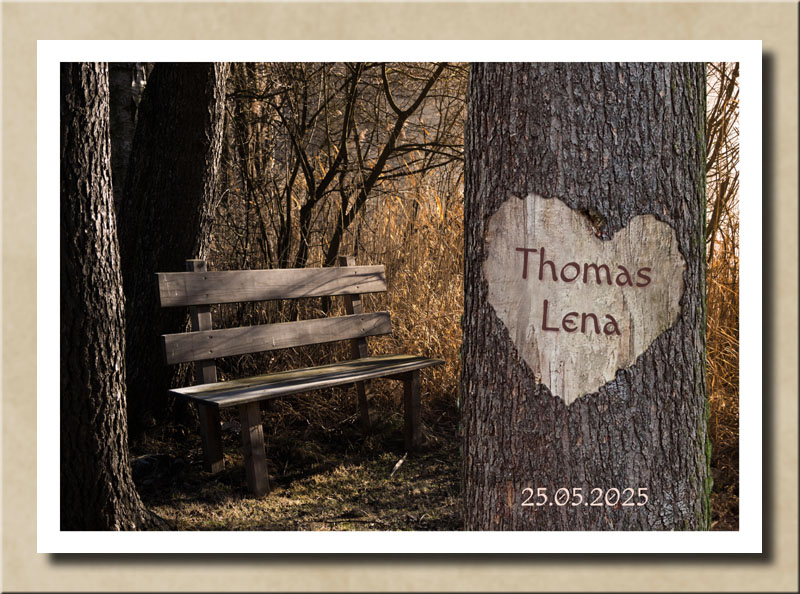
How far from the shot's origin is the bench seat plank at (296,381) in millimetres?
2531

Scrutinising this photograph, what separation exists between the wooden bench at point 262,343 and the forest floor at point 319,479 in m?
0.12

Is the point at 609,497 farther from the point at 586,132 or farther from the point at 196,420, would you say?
the point at 196,420

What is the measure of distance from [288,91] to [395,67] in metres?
0.74

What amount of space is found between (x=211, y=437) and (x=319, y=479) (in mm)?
524

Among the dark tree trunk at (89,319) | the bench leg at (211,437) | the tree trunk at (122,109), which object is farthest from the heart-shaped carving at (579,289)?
the tree trunk at (122,109)

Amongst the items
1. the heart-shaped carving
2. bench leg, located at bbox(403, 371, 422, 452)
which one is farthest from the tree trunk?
the heart-shaped carving

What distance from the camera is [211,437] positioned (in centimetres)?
283

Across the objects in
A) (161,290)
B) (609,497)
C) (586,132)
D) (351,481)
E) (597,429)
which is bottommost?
(351,481)

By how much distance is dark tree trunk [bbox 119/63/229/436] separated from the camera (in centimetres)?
326

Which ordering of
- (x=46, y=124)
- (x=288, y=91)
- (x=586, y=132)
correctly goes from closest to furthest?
(x=586, y=132) < (x=46, y=124) < (x=288, y=91)

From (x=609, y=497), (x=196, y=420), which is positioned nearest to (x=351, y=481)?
(x=196, y=420)

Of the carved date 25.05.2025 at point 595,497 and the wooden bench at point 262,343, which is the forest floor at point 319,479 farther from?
the carved date 25.05.2025 at point 595,497

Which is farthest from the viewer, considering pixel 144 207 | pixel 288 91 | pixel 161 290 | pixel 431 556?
pixel 288 91

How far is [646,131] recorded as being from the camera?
1489 millimetres
